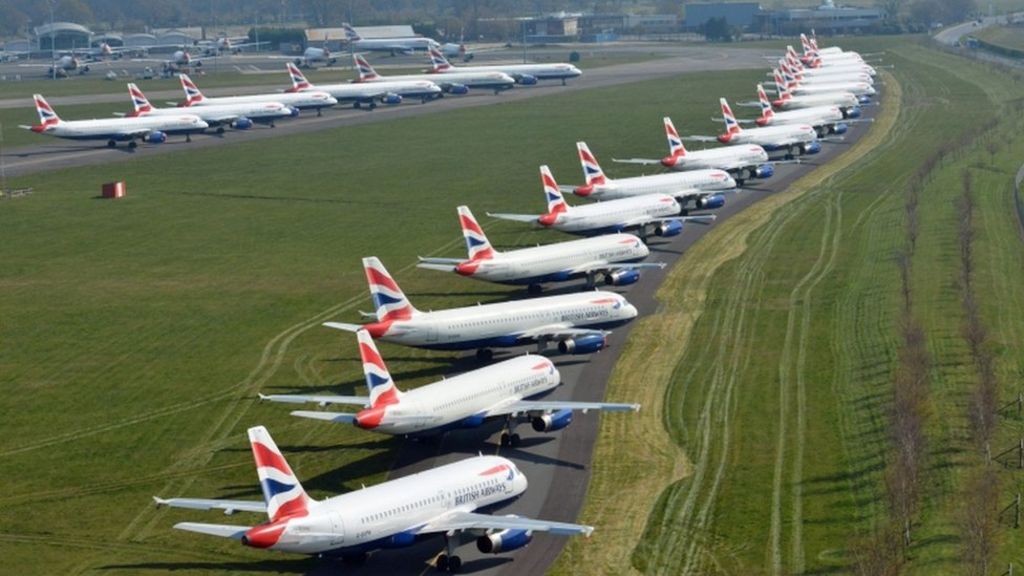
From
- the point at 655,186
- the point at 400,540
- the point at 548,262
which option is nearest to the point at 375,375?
the point at 400,540

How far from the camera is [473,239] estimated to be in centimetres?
11475

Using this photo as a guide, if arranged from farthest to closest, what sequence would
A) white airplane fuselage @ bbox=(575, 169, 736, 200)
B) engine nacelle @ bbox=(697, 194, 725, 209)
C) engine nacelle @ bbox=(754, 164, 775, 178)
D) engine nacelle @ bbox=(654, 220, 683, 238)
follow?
engine nacelle @ bbox=(754, 164, 775, 178), engine nacelle @ bbox=(697, 194, 725, 209), white airplane fuselage @ bbox=(575, 169, 736, 200), engine nacelle @ bbox=(654, 220, 683, 238)

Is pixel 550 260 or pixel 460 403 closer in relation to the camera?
pixel 460 403

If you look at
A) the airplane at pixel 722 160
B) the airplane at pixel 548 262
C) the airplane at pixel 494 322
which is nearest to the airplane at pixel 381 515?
the airplane at pixel 494 322

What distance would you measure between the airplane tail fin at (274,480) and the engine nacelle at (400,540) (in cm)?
455

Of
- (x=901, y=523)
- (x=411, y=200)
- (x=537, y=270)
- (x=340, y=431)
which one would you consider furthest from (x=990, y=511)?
(x=411, y=200)

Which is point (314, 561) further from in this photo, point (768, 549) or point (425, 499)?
point (768, 549)

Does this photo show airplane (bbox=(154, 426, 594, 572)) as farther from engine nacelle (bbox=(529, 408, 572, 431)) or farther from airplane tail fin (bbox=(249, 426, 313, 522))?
engine nacelle (bbox=(529, 408, 572, 431))

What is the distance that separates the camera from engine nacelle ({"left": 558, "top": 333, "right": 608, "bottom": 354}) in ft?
339

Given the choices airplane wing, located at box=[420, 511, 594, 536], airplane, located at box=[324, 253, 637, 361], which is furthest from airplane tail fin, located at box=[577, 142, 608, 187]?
airplane wing, located at box=[420, 511, 594, 536]

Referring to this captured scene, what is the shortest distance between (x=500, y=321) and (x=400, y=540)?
34.3m

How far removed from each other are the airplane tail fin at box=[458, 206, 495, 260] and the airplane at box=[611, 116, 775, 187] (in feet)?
206

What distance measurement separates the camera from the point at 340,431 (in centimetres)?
8844

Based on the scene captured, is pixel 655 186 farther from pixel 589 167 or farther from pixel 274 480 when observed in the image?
pixel 274 480
